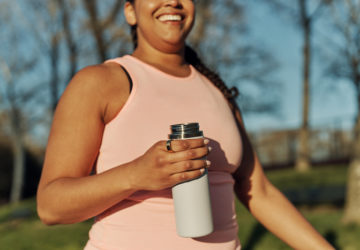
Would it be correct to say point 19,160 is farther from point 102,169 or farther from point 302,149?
point 102,169

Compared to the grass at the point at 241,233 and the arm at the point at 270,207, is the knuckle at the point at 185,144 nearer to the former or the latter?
the arm at the point at 270,207

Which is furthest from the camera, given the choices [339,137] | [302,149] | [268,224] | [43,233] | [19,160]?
[339,137]

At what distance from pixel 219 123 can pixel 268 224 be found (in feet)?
1.69

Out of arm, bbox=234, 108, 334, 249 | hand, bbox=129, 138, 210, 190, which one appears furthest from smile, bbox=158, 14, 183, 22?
hand, bbox=129, 138, 210, 190

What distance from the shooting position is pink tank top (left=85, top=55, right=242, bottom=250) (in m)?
1.35

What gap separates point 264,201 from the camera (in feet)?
5.84

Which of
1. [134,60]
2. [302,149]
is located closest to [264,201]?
[134,60]

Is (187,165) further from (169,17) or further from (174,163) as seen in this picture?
(169,17)

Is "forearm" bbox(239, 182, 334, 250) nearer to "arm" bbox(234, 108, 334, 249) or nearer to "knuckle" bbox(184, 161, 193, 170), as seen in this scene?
"arm" bbox(234, 108, 334, 249)

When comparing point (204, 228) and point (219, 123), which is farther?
point (219, 123)

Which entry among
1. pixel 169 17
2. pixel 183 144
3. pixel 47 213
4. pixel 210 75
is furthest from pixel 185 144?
pixel 210 75

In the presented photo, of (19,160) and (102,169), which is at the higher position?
(102,169)

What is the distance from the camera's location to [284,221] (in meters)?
1.72

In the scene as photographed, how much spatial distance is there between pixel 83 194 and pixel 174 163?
328 mm
